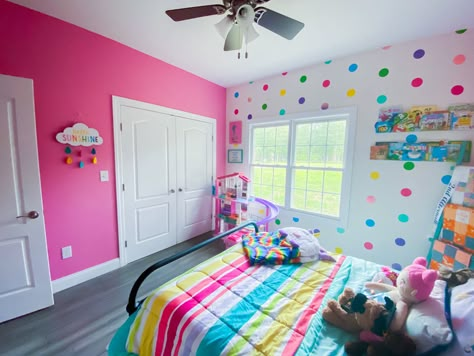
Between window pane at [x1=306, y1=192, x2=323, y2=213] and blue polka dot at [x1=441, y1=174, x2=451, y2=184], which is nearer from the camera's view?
blue polka dot at [x1=441, y1=174, x2=451, y2=184]

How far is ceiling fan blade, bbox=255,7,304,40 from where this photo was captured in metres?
1.34

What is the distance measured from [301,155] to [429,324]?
2.26 m

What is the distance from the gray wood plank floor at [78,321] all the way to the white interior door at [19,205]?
182mm

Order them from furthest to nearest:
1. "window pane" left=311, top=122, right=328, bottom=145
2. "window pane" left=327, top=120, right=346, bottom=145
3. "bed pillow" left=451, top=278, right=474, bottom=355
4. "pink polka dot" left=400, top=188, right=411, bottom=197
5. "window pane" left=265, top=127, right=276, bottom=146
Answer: "window pane" left=265, top=127, right=276, bottom=146, "window pane" left=311, top=122, right=328, bottom=145, "window pane" left=327, top=120, right=346, bottom=145, "pink polka dot" left=400, top=188, right=411, bottom=197, "bed pillow" left=451, top=278, right=474, bottom=355

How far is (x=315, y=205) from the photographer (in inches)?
109

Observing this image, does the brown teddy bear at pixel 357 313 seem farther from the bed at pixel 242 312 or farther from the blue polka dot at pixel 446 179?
the blue polka dot at pixel 446 179

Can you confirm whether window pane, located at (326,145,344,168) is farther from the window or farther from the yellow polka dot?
the yellow polka dot

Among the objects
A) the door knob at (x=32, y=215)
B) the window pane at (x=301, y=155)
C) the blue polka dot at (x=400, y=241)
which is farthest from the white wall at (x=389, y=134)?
the door knob at (x=32, y=215)

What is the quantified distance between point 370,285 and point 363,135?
177 cm

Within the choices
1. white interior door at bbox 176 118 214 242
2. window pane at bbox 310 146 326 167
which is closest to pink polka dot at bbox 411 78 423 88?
window pane at bbox 310 146 326 167

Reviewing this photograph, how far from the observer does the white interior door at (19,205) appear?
5.05ft

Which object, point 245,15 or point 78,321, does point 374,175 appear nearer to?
point 245,15

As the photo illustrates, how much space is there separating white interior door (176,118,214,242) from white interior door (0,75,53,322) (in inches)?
59.9

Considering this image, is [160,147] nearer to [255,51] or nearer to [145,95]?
[145,95]
